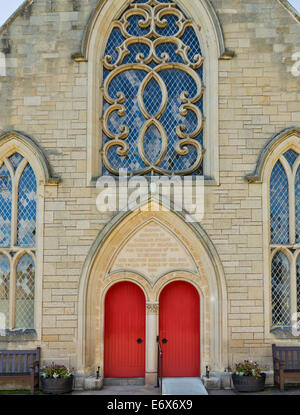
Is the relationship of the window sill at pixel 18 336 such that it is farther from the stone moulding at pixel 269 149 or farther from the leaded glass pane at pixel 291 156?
the leaded glass pane at pixel 291 156

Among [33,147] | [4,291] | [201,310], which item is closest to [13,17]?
[33,147]

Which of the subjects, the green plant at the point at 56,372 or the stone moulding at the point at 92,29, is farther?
the stone moulding at the point at 92,29

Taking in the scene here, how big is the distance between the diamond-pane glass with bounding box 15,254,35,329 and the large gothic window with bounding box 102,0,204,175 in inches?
109

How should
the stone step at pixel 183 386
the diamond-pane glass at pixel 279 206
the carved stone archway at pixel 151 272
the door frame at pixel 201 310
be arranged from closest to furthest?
the stone step at pixel 183 386, the carved stone archway at pixel 151 272, the door frame at pixel 201 310, the diamond-pane glass at pixel 279 206

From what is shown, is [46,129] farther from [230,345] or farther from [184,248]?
[230,345]

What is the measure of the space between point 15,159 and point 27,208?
1125 mm

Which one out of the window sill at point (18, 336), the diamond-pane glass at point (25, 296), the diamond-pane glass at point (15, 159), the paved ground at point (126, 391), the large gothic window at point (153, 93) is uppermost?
the large gothic window at point (153, 93)

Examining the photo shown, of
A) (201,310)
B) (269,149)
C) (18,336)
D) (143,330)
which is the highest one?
(269,149)

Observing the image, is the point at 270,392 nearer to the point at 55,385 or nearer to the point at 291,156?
the point at 55,385

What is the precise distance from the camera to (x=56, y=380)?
11.2m

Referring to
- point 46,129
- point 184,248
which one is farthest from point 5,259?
point 184,248

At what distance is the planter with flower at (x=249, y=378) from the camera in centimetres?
1123

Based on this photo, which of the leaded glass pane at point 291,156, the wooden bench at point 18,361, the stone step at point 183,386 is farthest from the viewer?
the leaded glass pane at point 291,156

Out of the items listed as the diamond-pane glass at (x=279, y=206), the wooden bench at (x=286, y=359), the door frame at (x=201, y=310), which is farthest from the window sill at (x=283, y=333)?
the diamond-pane glass at (x=279, y=206)
